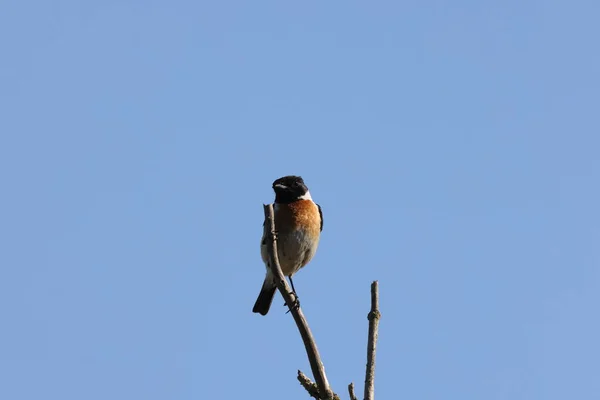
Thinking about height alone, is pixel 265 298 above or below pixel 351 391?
above

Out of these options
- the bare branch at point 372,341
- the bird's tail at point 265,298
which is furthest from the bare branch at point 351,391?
the bird's tail at point 265,298

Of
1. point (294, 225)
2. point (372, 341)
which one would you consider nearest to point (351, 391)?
point (372, 341)

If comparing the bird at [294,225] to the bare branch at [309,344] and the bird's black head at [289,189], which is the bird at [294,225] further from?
the bare branch at [309,344]

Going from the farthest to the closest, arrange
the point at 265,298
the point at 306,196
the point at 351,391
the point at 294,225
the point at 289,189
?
the point at 265,298 < the point at 306,196 < the point at 289,189 < the point at 294,225 < the point at 351,391

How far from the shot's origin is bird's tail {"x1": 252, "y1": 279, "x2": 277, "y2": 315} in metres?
10.7

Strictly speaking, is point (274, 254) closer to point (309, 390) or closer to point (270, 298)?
point (309, 390)

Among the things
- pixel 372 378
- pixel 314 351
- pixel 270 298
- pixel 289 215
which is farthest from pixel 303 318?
pixel 270 298

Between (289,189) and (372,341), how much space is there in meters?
5.92

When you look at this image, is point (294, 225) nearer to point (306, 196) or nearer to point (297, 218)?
point (297, 218)

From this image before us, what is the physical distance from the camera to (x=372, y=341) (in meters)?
4.49

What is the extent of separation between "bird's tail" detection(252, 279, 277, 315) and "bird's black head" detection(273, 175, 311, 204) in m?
1.12

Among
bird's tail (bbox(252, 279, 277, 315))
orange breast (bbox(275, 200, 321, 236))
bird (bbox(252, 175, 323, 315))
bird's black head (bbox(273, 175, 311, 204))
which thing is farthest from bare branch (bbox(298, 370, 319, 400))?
bird's tail (bbox(252, 279, 277, 315))

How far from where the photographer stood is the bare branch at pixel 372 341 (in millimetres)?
4136

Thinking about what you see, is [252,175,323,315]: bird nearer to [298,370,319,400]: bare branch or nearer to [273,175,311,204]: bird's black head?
[273,175,311,204]: bird's black head
